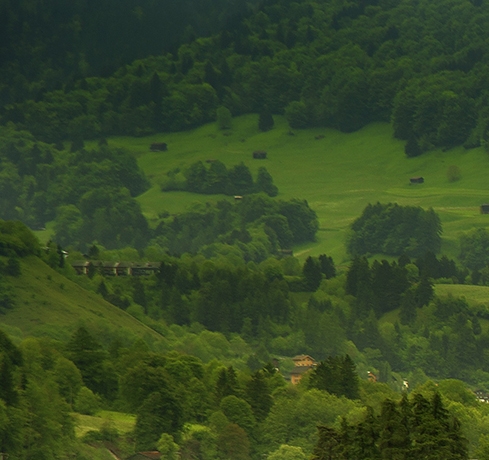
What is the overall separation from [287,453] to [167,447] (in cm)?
568

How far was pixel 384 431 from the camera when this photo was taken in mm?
A: 69812

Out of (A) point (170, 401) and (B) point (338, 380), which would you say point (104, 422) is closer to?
(A) point (170, 401)

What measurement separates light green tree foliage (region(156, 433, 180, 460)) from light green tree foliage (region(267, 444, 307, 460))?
177 inches

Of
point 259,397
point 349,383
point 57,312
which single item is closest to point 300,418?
point 259,397

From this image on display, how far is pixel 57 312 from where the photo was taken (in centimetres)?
15750

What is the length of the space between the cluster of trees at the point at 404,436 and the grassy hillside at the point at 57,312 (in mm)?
75967

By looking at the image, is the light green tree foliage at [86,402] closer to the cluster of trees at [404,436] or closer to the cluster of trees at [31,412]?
the cluster of trees at [31,412]

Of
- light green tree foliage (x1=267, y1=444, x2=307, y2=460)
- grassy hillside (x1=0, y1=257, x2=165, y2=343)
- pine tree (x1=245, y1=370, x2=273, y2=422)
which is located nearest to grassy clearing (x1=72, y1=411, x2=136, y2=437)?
pine tree (x1=245, y1=370, x2=273, y2=422)

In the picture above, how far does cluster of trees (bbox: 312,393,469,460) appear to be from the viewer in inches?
2689

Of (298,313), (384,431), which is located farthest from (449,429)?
(298,313)

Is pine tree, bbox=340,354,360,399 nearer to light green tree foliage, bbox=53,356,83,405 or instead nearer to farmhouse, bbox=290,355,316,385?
light green tree foliage, bbox=53,356,83,405

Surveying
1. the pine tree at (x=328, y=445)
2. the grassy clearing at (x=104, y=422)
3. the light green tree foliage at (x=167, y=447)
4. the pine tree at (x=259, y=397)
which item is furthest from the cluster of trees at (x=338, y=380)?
the pine tree at (x=328, y=445)

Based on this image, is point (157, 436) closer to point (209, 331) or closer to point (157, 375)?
point (157, 375)

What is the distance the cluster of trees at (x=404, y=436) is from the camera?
6831 cm
